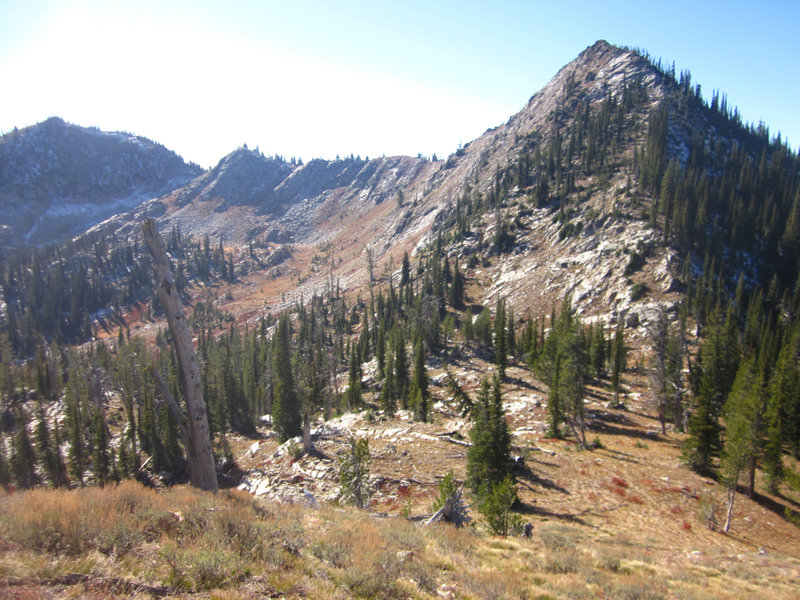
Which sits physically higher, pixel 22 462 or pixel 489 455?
pixel 489 455

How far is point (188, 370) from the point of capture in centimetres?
1256

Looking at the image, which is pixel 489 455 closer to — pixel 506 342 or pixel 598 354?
pixel 598 354

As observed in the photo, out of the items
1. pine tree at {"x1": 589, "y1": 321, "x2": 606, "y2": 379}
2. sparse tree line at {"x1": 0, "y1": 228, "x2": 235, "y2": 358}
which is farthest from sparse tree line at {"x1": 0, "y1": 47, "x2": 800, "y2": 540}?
sparse tree line at {"x1": 0, "y1": 228, "x2": 235, "y2": 358}

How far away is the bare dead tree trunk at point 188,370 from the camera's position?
1216 centimetres

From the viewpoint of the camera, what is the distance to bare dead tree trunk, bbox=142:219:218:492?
12.2m

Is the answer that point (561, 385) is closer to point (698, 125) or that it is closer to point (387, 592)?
point (387, 592)

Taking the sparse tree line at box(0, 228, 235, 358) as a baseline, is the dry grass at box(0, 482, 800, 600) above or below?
above

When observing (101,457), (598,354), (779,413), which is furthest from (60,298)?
(779,413)

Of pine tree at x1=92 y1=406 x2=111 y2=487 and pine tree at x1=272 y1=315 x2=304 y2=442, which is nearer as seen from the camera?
pine tree at x1=272 y1=315 x2=304 y2=442

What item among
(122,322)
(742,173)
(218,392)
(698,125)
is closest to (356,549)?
(218,392)

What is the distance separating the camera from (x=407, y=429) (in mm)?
34844

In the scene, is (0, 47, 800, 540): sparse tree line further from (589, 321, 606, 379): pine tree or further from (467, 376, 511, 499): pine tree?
(589, 321, 606, 379): pine tree

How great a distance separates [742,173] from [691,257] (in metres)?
56.3

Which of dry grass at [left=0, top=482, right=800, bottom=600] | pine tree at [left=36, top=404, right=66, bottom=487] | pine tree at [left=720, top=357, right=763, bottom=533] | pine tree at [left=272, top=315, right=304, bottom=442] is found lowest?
pine tree at [left=36, top=404, right=66, bottom=487]
